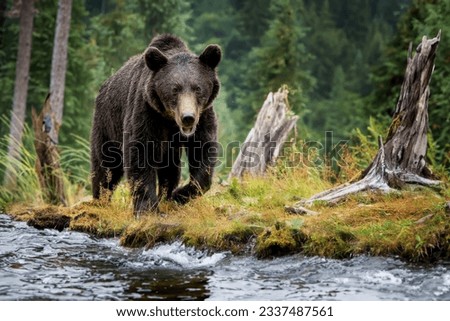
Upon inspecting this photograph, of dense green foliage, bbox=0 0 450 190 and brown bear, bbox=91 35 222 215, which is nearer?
brown bear, bbox=91 35 222 215

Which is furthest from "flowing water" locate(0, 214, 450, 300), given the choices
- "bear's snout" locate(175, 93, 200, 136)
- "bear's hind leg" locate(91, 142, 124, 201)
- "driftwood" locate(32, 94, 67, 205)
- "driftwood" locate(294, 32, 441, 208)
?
"driftwood" locate(32, 94, 67, 205)

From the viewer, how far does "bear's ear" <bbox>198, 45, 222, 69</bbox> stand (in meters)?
6.96

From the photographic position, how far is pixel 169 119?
7.11 m

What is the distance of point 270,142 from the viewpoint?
10266 mm

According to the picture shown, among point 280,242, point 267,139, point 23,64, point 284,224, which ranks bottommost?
point 280,242

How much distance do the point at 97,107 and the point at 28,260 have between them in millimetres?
3456

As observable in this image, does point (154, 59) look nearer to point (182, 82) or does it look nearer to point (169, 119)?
point (182, 82)

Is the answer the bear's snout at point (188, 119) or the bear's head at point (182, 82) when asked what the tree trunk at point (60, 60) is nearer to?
the bear's head at point (182, 82)

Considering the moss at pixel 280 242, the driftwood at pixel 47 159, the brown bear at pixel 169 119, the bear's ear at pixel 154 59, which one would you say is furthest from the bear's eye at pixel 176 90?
the driftwood at pixel 47 159

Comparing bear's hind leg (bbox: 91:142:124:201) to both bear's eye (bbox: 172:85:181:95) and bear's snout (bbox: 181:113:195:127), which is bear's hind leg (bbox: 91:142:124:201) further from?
bear's snout (bbox: 181:113:195:127)

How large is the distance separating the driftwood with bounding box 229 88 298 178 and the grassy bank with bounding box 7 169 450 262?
2.20 m

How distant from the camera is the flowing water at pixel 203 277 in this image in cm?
457

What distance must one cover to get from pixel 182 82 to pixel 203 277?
2.34m

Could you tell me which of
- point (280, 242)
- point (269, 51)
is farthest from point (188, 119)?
point (269, 51)
